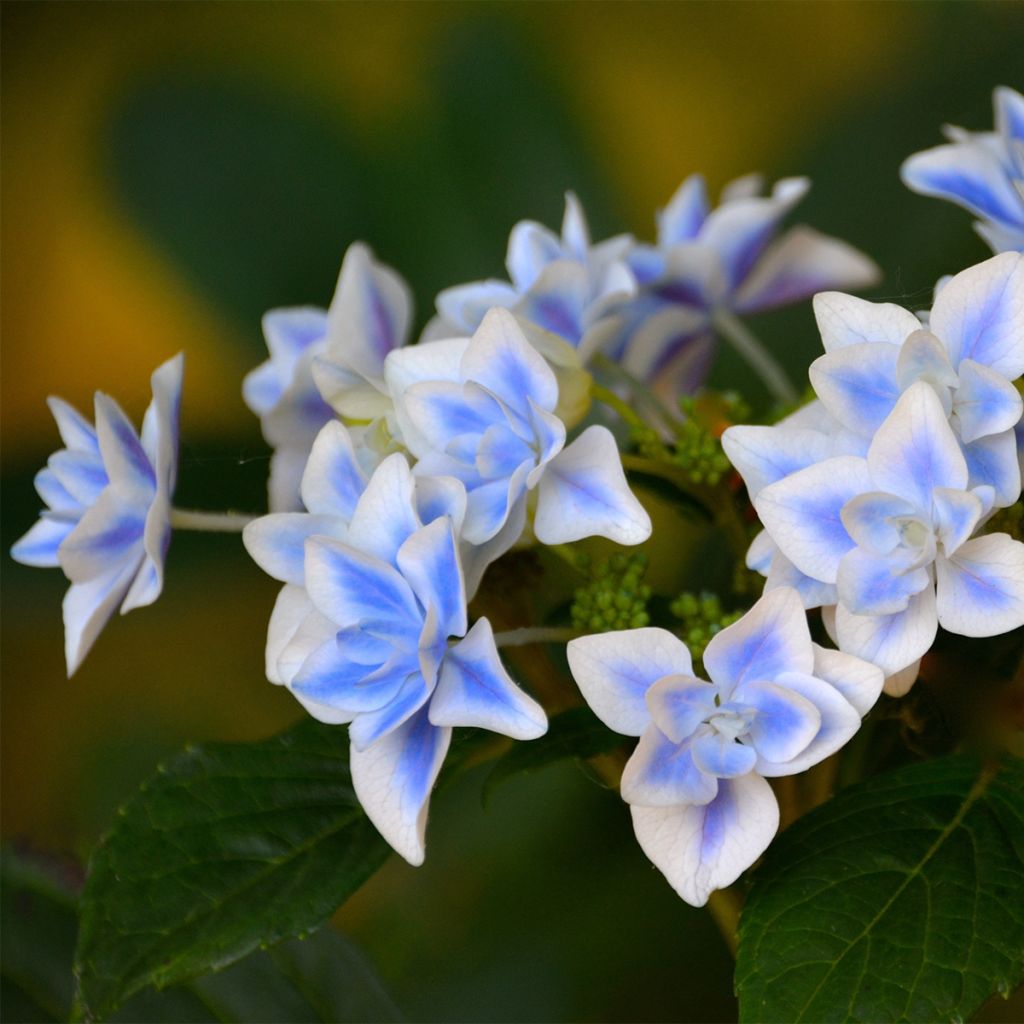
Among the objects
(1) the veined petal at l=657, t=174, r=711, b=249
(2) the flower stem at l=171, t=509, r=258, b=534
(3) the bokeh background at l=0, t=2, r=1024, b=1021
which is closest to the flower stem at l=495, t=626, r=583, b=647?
(2) the flower stem at l=171, t=509, r=258, b=534

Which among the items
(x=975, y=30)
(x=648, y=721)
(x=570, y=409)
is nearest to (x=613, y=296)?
(x=570, y=409)

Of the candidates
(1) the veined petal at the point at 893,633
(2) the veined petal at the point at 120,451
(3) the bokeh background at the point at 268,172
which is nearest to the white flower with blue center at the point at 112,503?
(2) the veined petal at the point at 120,451

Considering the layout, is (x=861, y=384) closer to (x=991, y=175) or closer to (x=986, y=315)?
(x=986, y=315)

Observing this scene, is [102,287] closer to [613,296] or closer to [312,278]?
[312,278]

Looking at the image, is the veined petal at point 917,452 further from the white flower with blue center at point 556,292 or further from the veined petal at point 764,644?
the white flower with blue center at point 556,292

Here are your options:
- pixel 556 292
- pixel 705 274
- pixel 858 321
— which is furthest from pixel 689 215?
pixel 858 321

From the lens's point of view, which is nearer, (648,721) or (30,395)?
(648,721)
